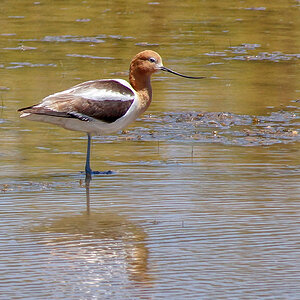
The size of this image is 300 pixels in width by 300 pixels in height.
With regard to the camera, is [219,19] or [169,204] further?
[219,19]

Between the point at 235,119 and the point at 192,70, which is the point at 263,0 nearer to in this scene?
the point at 192,70

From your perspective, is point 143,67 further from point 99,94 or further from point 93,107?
point 93,107

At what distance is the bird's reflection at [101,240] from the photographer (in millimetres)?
6453

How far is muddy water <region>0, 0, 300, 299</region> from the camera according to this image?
6.18 metres

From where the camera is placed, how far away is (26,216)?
297 inches

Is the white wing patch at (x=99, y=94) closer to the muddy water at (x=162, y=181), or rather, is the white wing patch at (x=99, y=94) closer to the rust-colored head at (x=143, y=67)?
the rust-colored head at (x=143, y=67)

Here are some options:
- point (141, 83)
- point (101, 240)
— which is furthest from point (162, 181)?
point (101, 240)

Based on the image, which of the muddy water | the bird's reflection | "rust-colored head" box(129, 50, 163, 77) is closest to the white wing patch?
"rust-colored head" box(129, 50, 163, 77)

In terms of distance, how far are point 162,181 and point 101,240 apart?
1830mm

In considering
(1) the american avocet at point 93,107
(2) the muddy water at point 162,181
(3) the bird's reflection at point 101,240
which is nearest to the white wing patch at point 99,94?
(1) the american avocet at point 93,107

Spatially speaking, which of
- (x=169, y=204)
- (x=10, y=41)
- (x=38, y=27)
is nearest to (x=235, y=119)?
(x=169, y=204)

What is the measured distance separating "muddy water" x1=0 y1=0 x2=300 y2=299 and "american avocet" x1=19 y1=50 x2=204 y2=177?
40 centimetres

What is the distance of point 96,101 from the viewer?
9.23 metres

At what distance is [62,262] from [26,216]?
48.1 inches
